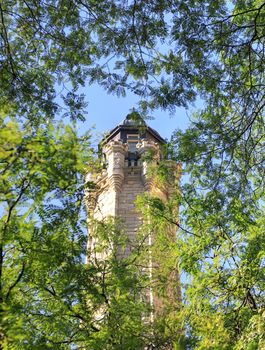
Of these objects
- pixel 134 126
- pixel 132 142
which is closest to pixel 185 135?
pixel 134 126

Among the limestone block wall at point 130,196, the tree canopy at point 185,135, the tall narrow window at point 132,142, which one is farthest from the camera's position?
the tall narrow window at point 132,142

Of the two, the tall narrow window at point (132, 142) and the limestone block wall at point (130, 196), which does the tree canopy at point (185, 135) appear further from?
the tall narrow window at point (132, 142)

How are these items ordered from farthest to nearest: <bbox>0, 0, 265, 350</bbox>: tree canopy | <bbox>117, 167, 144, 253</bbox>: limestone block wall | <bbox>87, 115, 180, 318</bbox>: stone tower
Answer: <bbox>87, 115, 180, 318</bbox>: stone tower < <bbox>117, 167, 144, 253</bbox>: limestone block wall < <bbox>0, 0, 265, 350</bbox>: tree canopy

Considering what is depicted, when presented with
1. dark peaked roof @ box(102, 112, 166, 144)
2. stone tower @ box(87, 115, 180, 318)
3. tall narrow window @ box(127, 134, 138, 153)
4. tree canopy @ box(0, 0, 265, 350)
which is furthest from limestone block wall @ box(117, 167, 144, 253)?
tree canopy @ box(0, 0, 265, 350)

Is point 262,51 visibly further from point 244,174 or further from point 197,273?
point 197,273

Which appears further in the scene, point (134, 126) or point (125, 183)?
point (125, 183)

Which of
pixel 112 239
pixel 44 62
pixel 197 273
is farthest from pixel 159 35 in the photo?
pixel 112 239

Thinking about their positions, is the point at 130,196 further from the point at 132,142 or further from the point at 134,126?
the point at 134,126

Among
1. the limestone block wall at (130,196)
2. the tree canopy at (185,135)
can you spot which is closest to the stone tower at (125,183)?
the limestone block wall at (130,196)

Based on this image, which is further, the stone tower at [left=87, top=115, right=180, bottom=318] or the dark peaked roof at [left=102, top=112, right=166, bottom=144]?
the stone tower at [left=87, top=115, right=180, bottom=318]

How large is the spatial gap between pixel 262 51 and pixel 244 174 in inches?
88.5

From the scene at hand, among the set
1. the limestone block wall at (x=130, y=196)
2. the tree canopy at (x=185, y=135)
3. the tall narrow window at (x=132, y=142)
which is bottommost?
the tree canopy at (x=185, y=135)

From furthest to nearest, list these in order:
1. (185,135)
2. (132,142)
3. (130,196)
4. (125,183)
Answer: (132,142) < (125,183) < (130,196) < (185,135)

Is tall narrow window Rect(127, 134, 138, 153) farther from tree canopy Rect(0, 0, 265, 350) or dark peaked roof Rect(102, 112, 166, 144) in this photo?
tree canopy Rect(0, 0, 265, 350)
